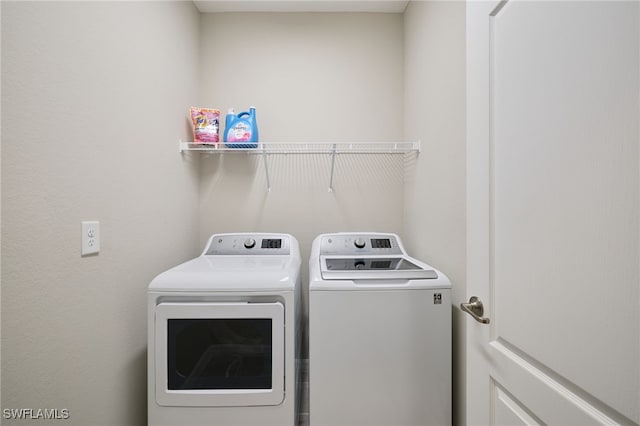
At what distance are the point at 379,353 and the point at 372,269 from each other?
0.40m

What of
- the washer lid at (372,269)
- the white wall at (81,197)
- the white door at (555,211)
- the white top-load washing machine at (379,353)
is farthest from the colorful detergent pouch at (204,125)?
the white door at (555,211)

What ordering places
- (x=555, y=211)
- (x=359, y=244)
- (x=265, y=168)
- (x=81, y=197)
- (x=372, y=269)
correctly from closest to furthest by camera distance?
(x=555, y=211) < (x=81, y=197) < (x=372, y=269) < (x=359, y=244) < (x=265, y=168)

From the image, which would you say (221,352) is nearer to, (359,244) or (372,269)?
(372,269)

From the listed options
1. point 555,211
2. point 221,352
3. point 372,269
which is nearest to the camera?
point 555,211

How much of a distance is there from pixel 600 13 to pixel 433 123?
110 cm

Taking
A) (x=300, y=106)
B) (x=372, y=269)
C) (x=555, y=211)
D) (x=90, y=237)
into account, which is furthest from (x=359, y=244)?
(x=90, y=237)

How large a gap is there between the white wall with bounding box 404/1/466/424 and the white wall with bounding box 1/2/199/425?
1546 mm

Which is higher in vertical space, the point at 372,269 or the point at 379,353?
the point at 372,269

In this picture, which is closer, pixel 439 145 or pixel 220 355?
pixel 220 355

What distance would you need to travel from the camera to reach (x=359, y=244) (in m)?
1.83

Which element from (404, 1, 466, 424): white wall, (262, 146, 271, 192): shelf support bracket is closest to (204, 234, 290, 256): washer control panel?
(262, 146, 271, 192): shelf support bracket

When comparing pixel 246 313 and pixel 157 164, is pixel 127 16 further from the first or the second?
pixel 246 313

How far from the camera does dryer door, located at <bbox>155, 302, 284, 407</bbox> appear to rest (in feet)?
4.03

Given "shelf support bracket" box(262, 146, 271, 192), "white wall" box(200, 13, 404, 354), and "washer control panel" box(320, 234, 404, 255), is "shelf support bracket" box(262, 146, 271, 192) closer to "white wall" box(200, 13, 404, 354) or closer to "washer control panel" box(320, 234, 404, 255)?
"white wall" box(200, 13, 404, 354)
